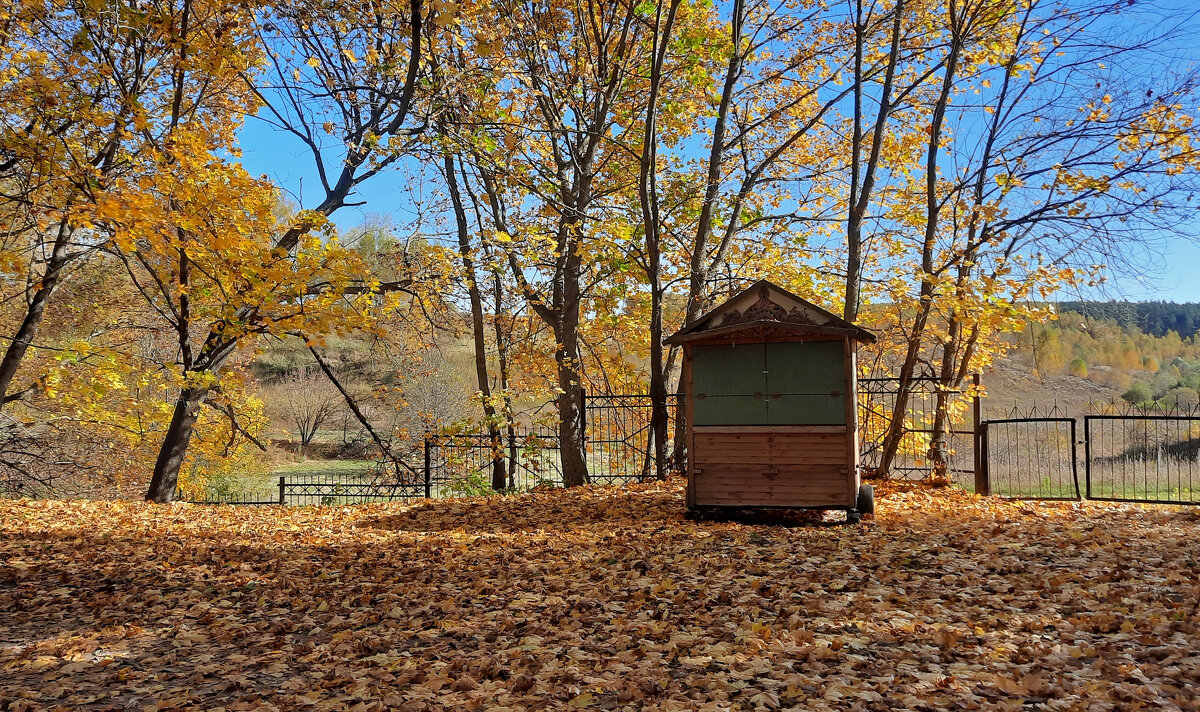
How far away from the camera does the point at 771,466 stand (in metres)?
8.16

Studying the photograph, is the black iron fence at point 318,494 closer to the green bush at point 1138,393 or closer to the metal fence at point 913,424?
the metal fence at point 913,424

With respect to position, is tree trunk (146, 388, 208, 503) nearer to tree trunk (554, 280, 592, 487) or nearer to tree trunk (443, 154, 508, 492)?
tree trunk (443, 154, 508, 492)

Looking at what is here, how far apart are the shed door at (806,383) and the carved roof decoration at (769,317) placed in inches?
8.5

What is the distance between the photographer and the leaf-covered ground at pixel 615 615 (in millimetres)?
3422

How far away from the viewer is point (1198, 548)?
6.09m

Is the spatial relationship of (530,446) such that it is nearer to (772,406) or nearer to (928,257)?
(772,406)

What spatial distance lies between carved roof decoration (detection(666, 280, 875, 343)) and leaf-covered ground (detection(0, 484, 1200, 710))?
2163mm

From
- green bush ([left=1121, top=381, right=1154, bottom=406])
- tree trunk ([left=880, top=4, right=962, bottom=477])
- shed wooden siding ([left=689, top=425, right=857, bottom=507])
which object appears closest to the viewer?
shed wooden siding ([left=689, top=425, right=857, bottom=507])

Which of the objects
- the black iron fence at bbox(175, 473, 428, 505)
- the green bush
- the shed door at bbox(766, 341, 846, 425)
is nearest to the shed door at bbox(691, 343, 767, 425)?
the shed door at bbox(766, 341, 846, 425)

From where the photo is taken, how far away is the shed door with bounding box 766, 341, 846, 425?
804cm

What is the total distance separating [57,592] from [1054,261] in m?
12.0

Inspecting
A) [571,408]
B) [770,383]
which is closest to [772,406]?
[770,383]

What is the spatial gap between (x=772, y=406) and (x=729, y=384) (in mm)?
543

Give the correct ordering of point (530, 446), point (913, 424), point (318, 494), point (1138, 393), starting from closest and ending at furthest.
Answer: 1. point (530, 446)
2. point (913, 424)
3. point (318, 494)
4. point (1138, 393)
